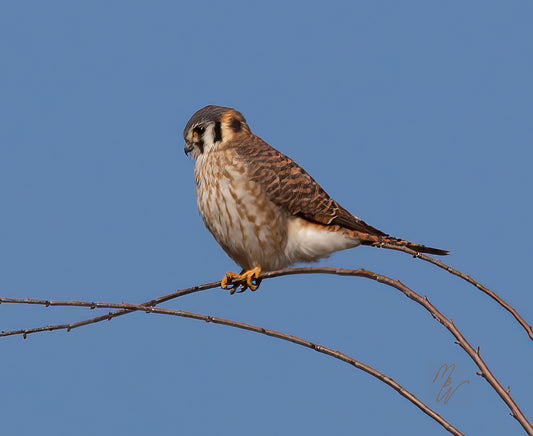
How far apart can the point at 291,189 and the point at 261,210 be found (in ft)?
0.67

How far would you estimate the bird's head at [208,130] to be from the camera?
3507mm

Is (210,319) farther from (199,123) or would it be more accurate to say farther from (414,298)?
(199,123)

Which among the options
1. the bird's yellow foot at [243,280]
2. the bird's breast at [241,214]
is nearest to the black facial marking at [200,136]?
the bird's breast at [241,214]

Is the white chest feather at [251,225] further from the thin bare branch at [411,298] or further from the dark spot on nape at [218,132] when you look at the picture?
the thin bare branch at [411,298]

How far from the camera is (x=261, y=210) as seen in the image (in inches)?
128

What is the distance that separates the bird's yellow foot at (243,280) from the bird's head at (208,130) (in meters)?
0.66

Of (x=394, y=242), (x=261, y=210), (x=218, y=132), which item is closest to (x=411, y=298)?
(x=394, y=242)

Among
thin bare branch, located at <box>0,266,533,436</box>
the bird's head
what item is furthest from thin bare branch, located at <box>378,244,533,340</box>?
the bird's head

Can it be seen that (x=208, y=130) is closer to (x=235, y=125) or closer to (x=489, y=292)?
(x=235, y=125)

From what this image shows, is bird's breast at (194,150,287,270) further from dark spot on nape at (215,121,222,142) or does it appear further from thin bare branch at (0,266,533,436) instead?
thin bare branch at (0,266,533,436)

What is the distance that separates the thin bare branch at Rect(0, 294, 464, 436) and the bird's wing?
0.93 meters

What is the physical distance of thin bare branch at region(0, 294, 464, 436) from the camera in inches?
89.8

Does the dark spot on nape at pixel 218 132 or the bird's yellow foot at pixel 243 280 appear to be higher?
the dark spot on nape at pixel 218 132

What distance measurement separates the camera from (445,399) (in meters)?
2.34
